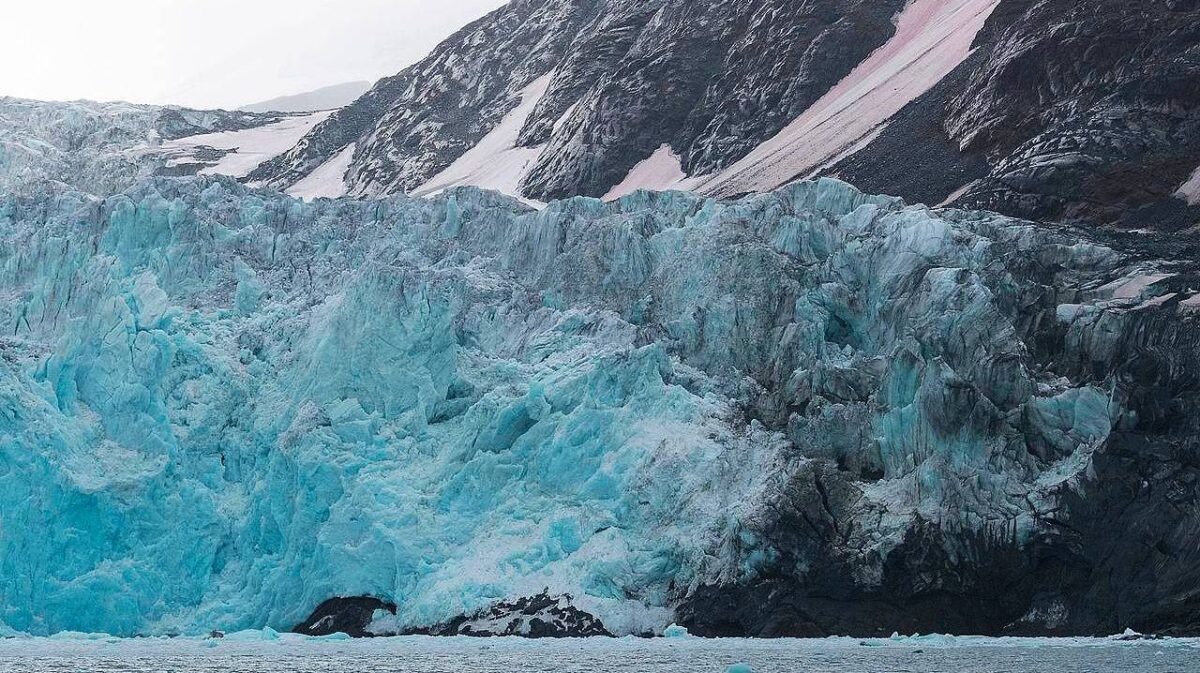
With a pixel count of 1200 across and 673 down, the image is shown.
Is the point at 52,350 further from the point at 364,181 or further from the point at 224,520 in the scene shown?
the point at 364,181

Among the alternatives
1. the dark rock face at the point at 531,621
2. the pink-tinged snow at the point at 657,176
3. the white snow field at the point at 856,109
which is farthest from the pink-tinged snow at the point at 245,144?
the dark rock face at the point at 531,621

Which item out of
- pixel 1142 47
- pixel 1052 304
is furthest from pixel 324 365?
pixel 1142 47

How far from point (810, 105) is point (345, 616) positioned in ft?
156

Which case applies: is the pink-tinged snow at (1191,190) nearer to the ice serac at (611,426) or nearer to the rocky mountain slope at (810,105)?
the rocky mountain slope at (810,105)

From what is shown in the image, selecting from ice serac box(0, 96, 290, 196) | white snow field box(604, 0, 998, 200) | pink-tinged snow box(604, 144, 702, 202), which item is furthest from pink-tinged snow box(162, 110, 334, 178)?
white snow field box(604, 0, 998, 200)

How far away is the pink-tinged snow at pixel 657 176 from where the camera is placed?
220ft

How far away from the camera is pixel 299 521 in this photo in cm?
2775

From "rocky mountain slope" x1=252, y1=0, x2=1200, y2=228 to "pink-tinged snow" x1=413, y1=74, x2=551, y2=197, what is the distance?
304 mm

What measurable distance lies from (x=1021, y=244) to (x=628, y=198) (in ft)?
34.2

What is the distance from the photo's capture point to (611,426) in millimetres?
27984

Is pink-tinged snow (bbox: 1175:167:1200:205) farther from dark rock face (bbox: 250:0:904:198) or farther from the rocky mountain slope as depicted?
dark rock face (bbox: 250:0:904:198)

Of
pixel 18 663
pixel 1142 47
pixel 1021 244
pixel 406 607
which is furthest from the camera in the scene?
pixel 1142 47

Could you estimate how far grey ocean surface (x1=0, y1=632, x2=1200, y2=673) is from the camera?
66.4ft

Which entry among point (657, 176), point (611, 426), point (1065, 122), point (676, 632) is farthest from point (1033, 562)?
point (657, 176)
